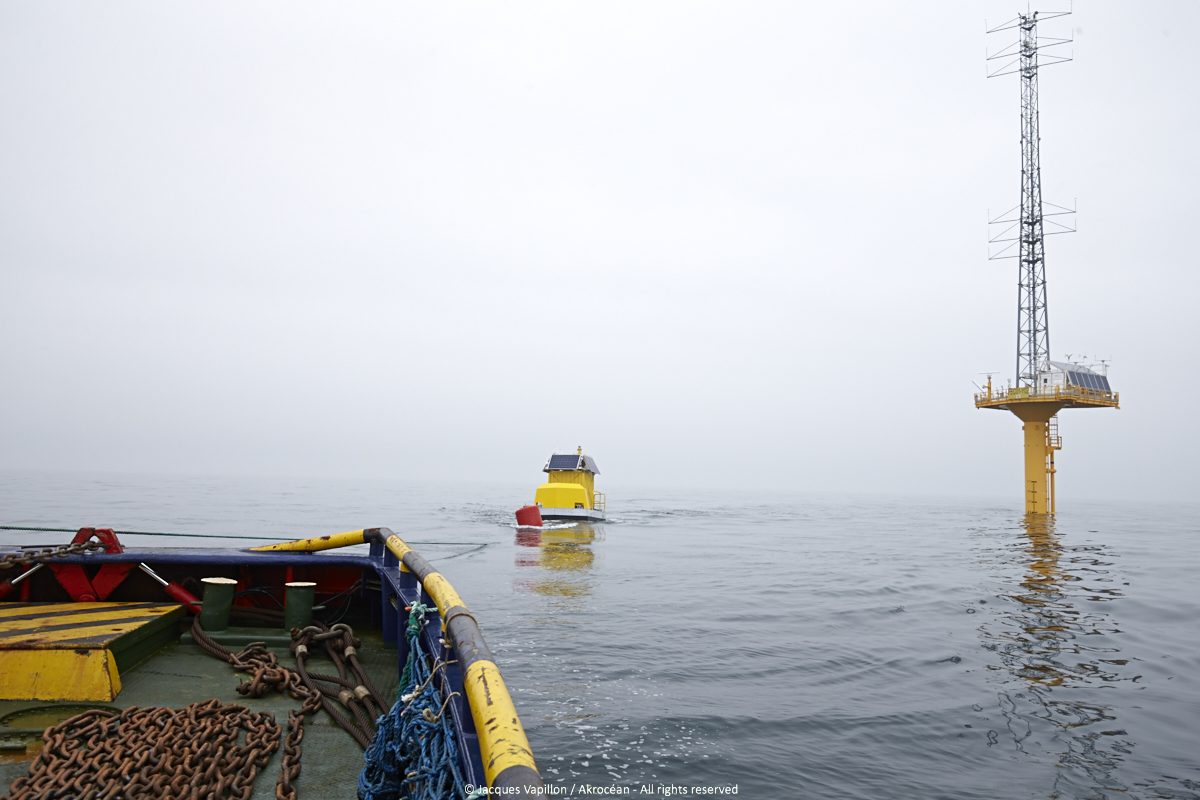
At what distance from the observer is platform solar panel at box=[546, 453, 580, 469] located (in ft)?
155

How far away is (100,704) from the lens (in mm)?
4543

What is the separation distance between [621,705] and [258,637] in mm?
4796

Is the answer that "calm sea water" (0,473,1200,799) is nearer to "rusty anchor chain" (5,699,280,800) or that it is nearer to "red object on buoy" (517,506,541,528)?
"rusty anchor chain" (5,699,280,800)

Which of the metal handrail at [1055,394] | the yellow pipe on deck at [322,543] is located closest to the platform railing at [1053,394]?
the metal handrail at [1055,394]

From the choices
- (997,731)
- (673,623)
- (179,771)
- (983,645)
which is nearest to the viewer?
(179,771)

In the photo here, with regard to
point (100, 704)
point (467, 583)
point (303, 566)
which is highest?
point (303, 566)

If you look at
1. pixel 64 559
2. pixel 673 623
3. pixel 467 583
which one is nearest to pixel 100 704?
pixel 64 559

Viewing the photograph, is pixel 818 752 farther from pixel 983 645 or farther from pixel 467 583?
pixel 467 583

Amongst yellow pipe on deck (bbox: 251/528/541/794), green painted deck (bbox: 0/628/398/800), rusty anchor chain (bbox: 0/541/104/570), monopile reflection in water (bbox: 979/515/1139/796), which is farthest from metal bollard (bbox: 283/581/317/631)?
monopile reflection in water (bbox: 979/515/1139/796)

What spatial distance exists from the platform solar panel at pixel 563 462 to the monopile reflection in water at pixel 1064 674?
2847 centimetres

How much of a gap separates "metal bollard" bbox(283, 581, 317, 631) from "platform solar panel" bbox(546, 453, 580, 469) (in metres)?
40.8

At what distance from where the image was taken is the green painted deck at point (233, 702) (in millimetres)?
3807

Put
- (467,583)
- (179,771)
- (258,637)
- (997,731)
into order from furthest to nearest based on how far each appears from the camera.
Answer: (467,583)
(997,731)
(258,637)
(179,771)

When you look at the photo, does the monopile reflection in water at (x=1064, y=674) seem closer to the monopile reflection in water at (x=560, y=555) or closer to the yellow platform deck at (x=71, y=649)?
the yellow platform deck at (x=71, y=649)
